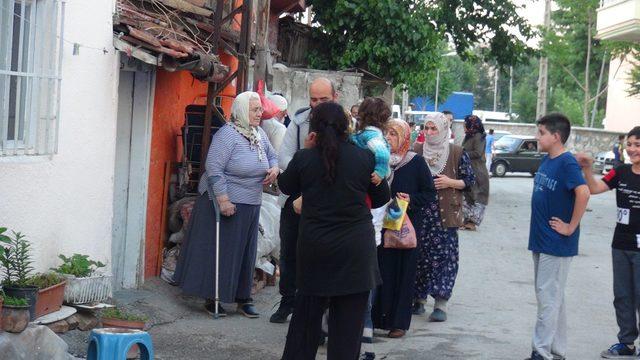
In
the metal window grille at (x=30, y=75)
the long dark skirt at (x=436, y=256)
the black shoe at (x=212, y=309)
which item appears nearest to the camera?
the metal window grille at (x=30, y=75)

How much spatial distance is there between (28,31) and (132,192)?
9.59 feet

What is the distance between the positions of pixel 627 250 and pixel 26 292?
4.77m

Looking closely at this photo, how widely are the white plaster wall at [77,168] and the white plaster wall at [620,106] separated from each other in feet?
153

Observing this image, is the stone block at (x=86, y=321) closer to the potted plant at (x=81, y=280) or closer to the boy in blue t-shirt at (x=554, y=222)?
the potted plant at (x=81, y=280)

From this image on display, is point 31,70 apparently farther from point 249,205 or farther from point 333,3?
point 333,3

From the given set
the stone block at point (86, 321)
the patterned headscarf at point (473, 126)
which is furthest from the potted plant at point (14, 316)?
the patterned headscarf at point (473, 126)

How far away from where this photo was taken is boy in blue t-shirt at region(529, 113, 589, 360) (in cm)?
736

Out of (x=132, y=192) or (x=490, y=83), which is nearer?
(x=132, y=192)

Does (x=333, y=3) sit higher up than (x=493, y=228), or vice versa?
(x=333, y=3)

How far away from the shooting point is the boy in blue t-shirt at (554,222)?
7.36m

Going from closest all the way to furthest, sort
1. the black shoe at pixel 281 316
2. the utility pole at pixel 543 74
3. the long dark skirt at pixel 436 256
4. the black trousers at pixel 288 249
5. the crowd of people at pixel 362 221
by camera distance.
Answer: the crowd of people at pixel 362 221 → the black trousers at pixel 288 249 → the black shoe at pixel 281 316 → the long dark skirt at pixel 436 256 → the utility pole at pixel 543 74

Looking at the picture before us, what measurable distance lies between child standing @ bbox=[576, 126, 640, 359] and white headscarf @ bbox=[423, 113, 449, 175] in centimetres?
166

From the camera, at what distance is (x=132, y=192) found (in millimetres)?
9617

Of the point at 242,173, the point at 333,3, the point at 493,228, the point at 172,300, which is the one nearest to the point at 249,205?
the point at 242,173
